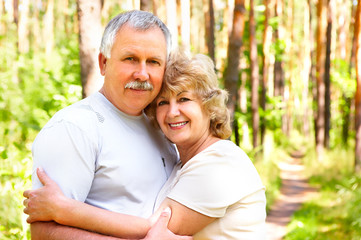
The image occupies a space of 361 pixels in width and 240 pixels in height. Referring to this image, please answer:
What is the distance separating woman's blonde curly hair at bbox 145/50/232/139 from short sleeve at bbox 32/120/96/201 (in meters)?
0.72

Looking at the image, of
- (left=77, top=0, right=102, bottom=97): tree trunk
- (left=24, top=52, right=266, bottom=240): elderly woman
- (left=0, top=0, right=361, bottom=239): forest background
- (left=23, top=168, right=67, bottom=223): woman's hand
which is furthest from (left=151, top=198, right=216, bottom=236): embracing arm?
(left=77, top=0, right=102, bottom=97): tree trunk

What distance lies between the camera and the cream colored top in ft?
7.47

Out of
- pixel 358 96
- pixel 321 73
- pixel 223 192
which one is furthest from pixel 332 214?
pixel 321 73

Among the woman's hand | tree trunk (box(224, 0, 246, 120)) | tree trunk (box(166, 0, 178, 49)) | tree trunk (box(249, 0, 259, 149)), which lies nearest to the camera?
the woman's hand

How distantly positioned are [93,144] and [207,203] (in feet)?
2.34

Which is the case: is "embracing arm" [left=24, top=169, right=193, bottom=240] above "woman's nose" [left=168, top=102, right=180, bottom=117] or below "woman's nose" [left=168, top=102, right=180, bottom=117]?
below

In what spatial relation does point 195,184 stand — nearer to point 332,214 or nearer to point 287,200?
point 332,214

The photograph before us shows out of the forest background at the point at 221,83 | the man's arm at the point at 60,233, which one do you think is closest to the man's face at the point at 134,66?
the forest background at the point at 221,83

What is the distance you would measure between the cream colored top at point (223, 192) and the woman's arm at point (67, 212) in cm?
35

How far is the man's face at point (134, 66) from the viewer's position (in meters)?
2.45

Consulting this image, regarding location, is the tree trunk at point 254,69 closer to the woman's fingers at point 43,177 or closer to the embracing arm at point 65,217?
the embracing arm at point 65,217

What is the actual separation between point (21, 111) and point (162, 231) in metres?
6.20

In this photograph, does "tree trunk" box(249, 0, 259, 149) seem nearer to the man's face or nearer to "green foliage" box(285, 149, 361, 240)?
"green foliage" box(285, 149, 361, 240)

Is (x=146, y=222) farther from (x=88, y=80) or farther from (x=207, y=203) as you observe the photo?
(x=88, y=80)
